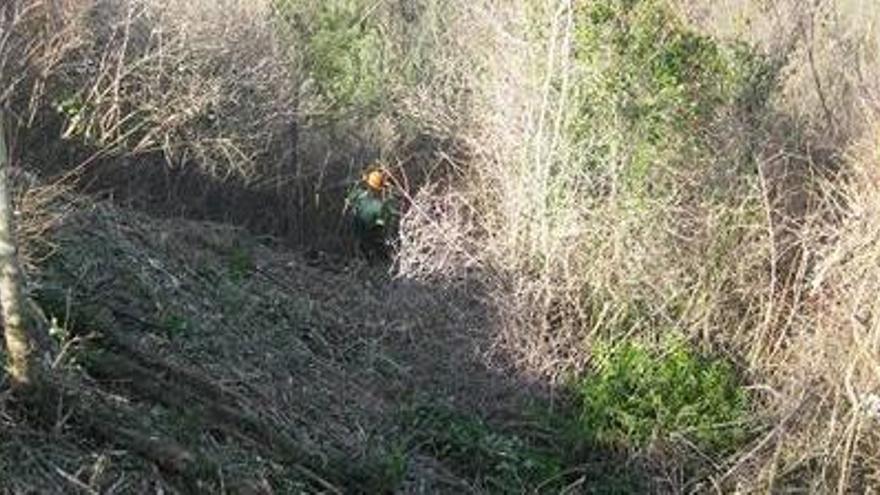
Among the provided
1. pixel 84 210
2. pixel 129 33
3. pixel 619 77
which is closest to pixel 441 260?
pixel 619 77

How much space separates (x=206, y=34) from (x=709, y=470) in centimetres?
690

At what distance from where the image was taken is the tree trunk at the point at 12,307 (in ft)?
18.0

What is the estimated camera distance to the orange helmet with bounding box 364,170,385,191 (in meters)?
12.5

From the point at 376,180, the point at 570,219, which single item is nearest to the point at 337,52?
the point at 376,180

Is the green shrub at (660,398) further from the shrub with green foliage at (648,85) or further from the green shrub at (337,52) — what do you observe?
the green shrub at (337,52)

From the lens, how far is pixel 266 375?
8.44 m

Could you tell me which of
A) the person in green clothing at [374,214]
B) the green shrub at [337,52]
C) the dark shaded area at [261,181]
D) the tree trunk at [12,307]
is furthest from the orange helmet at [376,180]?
the tree trunk at [12,307]

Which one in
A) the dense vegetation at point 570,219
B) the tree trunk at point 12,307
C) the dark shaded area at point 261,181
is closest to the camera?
the tree trunk at point 12,307

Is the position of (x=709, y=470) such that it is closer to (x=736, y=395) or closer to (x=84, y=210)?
(x=736, y=395)

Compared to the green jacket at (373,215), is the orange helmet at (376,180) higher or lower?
higher

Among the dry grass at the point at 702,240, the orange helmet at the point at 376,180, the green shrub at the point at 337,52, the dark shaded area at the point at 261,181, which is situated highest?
the dry grass at the point at 702,240

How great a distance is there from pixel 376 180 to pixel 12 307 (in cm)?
704

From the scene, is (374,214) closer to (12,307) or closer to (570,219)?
(570,219)

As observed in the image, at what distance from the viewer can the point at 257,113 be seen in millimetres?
13164
